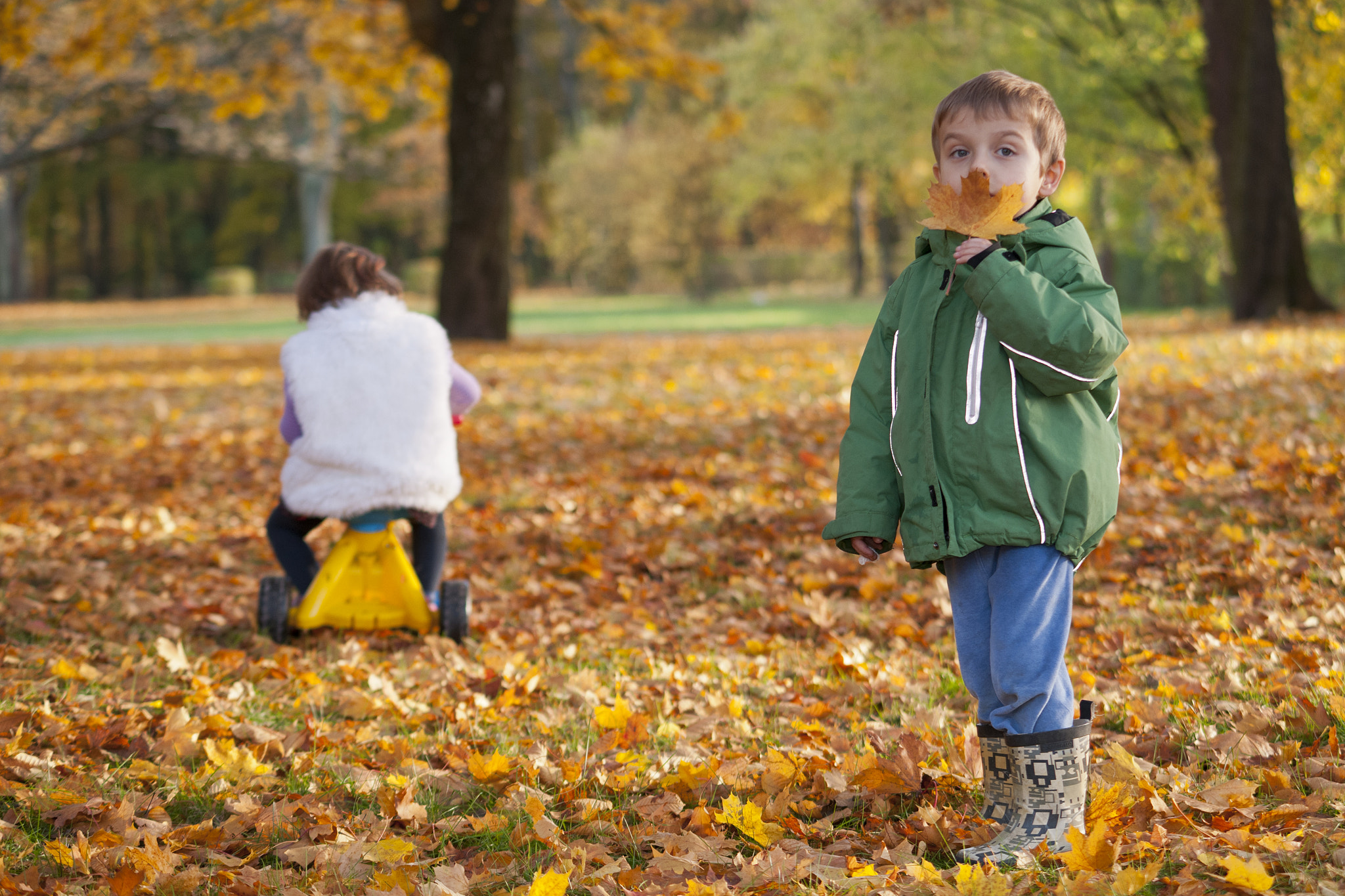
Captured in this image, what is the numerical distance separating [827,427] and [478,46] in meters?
9.03

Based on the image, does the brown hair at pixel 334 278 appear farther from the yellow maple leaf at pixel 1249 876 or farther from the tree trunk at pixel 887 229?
the tree trunk at pixel 887 229

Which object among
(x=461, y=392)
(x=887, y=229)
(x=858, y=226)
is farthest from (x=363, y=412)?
(x=887, y=229)

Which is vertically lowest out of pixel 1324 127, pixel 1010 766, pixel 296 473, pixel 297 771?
pixel 297 771

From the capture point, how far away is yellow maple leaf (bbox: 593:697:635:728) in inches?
140

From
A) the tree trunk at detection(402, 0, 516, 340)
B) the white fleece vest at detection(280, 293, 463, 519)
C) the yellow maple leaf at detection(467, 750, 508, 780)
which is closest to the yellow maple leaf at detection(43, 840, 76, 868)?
the yellow maple leaf at detection(467, 750, 508, 780)

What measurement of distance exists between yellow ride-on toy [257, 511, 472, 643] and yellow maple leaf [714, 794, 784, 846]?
6.51 feet

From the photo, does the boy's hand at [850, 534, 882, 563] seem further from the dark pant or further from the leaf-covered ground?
the dark pant

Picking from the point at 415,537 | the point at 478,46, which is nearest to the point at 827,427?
the point at 415,537

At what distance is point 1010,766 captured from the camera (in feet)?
8.84

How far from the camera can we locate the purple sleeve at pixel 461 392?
464 cm

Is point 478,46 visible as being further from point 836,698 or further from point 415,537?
point 836,698

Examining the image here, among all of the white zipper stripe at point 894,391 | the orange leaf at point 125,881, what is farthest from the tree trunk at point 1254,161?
the orange leaf at point 125,881

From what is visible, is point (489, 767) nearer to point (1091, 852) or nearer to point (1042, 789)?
point (1042, 789)

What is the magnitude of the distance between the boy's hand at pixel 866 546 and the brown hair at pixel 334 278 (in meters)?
2.41
